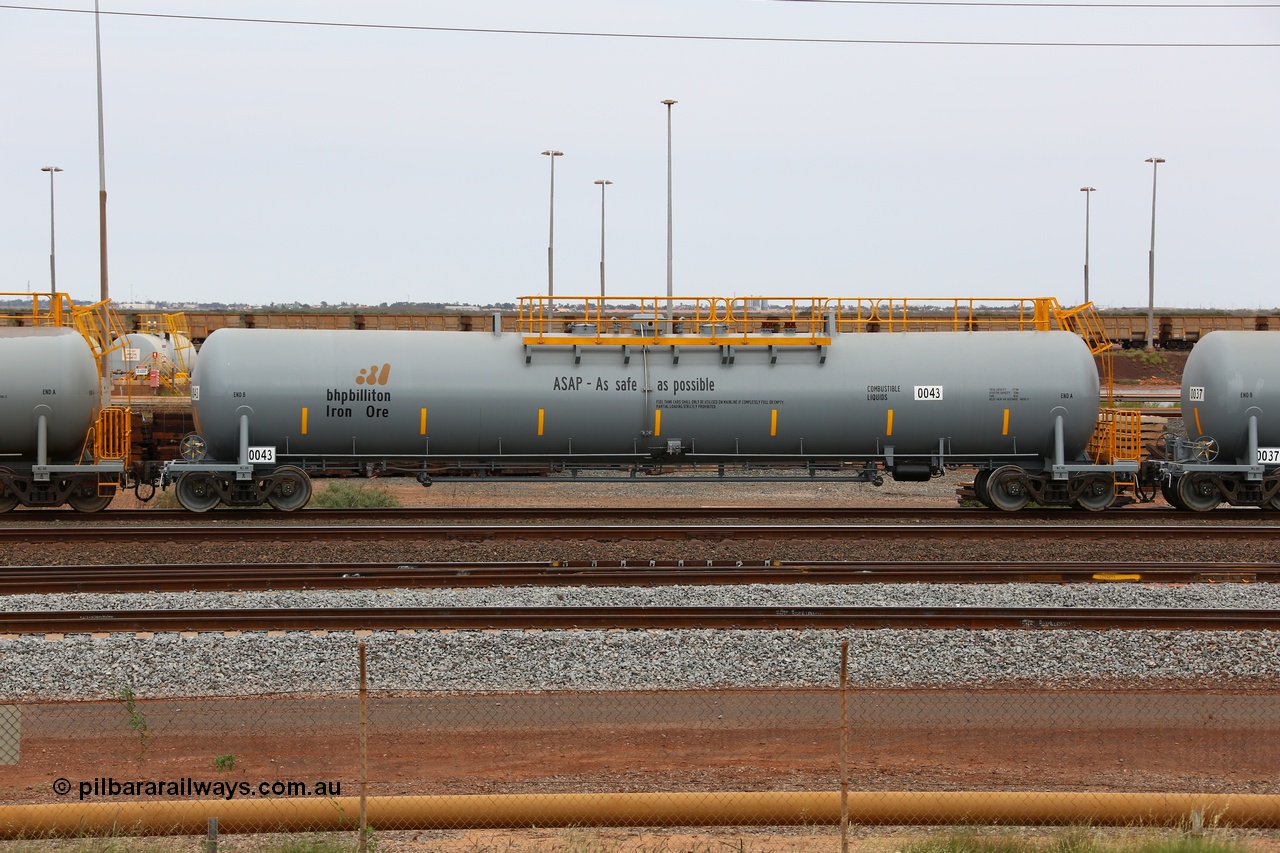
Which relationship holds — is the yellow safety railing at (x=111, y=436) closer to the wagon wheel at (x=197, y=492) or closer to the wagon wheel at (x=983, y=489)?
the wagon wheel at (x=197, y=492)

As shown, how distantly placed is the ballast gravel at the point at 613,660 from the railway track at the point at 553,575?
100 inches

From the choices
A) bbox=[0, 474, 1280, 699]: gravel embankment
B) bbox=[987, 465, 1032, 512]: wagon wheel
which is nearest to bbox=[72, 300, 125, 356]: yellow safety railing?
bbox=[0, 474, 1280, 699]: gravel embankment

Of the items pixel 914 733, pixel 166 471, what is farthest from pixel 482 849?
pixel 166 471

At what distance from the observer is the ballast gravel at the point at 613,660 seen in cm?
1094

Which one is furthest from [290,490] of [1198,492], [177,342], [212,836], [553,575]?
[1198,492]

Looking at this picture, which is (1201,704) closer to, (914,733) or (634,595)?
(914,733)

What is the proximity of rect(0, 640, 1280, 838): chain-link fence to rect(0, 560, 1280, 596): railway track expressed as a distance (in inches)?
166

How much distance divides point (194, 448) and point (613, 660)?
41.1 feet

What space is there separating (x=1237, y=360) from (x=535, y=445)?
13.8m

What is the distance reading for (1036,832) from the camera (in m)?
7.46

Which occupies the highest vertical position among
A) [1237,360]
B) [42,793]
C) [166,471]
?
[1237,360]

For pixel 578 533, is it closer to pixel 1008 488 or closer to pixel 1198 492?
pixel 1008 488

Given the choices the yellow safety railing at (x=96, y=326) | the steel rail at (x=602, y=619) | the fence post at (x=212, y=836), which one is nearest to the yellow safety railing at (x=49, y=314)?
the yellow safety railing at (x=96, y=326)
